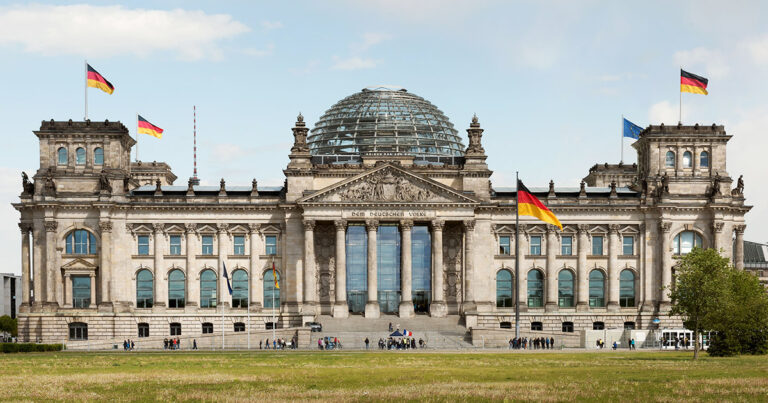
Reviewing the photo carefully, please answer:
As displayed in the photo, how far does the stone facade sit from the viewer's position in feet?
382

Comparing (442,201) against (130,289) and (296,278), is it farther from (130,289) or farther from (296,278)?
(130,289)

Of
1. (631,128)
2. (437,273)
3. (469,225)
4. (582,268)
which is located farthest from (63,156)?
(631,128)

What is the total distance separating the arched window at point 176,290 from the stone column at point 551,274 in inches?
1647

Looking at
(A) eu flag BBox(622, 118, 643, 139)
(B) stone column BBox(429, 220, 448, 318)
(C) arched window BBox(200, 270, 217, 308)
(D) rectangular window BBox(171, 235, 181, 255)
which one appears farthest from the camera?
(A) eu flag BBox(622, 118, 643, 139)

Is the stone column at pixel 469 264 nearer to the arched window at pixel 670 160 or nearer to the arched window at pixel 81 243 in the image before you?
the arched window at pixel 670 160

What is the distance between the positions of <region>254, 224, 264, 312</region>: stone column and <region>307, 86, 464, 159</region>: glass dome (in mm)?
14975

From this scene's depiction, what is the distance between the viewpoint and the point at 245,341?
343 ft

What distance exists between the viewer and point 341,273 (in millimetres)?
115875

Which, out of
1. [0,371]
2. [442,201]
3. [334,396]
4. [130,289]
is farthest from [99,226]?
[334,396]

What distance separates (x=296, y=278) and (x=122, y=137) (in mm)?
26042

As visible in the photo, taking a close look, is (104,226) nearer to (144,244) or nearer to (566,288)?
(144,244)

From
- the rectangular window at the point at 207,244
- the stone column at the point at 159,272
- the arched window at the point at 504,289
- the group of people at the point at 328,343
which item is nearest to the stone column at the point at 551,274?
the arched window at the point at 504,289

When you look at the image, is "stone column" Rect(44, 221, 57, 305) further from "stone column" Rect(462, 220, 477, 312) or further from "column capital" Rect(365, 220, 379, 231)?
"stone column" Rect(462, 220, 477, 312)

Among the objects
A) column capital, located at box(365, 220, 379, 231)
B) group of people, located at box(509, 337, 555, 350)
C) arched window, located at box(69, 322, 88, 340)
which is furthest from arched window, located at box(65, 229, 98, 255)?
group of people, located at box(509, 337, 555, 350)
